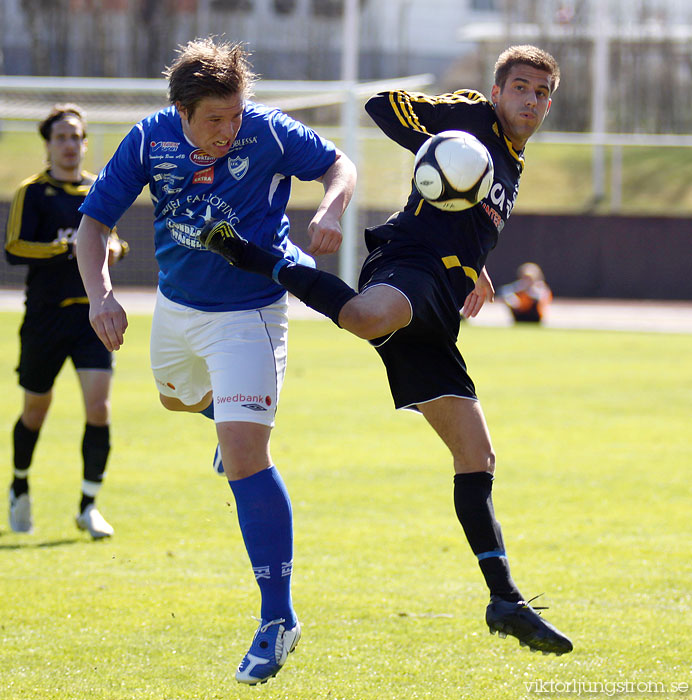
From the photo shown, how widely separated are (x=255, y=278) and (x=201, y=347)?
14.2 inches

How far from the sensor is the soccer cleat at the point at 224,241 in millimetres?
4219

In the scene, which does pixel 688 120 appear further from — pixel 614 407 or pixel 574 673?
pixel 574 673

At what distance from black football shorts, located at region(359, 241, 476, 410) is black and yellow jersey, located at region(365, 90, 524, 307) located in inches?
3.7

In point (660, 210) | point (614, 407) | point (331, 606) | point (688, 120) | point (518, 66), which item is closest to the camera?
point (518, 66)

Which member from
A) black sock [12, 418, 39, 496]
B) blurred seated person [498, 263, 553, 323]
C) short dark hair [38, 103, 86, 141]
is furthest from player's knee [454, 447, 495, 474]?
blurred seated person [498, 263, 553, 323]

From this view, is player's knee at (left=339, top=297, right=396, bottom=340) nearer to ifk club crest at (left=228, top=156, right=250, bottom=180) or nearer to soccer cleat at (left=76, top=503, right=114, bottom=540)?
ifk club crest at (left=228, top=156, right=250, bottom=180)

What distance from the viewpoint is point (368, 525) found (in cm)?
669

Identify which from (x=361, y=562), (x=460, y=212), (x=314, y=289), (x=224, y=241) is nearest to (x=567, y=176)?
(x=361, y=562)

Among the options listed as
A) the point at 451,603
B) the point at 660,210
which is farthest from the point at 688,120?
the point at 451,603

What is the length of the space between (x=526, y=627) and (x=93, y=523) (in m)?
3.15

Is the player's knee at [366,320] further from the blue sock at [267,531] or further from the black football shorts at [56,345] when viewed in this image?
the black football shorts at [56,345]

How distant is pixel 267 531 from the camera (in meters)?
4.25

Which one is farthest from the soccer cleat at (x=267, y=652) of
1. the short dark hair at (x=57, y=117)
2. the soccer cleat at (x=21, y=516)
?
the short dark hair at (x=57, y=117)

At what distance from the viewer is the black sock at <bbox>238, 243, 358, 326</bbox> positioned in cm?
431
